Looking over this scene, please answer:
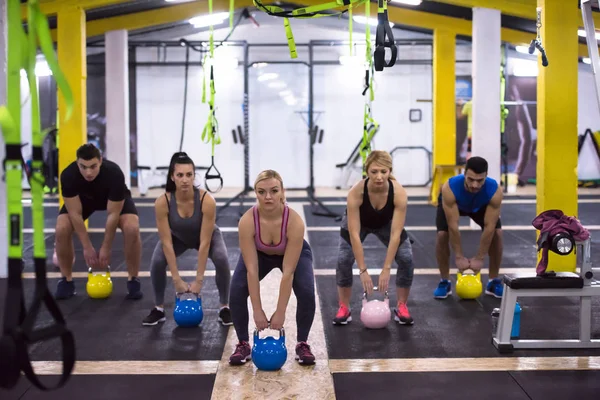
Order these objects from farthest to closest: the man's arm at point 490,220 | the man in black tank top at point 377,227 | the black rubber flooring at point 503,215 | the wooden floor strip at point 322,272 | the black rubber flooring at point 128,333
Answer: the black rubber flooring at point 503,215 → the wooden floor strip at point 322,272 → the man's arm at point 490,220 → the man in black tank top at point 377,227 → the black rubber flooring at point 128,333

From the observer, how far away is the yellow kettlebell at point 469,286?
405 cm

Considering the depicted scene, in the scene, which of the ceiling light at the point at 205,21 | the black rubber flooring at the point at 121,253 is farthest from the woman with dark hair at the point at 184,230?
the ceiling light at the point at 205,21

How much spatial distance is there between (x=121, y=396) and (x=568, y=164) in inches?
146

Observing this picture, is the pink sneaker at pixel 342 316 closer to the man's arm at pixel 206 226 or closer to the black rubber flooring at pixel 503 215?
the man's arm at pixel 206 226

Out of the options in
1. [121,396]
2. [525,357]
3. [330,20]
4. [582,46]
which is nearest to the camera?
[121,396]

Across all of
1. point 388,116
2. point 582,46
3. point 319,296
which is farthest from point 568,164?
point 388,116

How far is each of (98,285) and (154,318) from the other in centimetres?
74

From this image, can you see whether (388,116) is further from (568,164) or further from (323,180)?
(568,164)

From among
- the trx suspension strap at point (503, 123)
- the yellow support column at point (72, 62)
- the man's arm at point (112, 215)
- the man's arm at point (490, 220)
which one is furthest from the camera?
the trx suspension strap at point (503, 123)

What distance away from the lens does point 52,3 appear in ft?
23.1

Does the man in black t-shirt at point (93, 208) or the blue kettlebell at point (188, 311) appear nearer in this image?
the blue kettlebell at point (188, 311)

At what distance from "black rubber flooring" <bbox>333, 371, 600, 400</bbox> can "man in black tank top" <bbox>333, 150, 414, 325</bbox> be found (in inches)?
25.6

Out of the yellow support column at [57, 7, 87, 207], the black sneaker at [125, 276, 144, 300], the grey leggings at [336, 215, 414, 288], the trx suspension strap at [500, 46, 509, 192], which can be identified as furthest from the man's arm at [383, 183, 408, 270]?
the trx suspension strap at [500, 46, 509, 192]

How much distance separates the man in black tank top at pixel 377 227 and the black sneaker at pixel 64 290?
187 cm
